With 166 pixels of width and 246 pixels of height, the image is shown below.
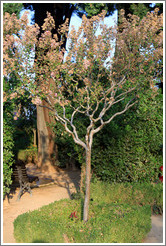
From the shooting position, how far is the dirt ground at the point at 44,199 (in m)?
5.34

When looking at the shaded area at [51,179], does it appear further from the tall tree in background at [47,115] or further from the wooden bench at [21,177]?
the tall tree in background at [47,115]

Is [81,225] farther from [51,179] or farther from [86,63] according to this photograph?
[51,179]

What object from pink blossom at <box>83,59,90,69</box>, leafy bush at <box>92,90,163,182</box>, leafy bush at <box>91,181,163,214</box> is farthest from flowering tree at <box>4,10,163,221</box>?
leafy bush at <box>91,181,163,214</box>

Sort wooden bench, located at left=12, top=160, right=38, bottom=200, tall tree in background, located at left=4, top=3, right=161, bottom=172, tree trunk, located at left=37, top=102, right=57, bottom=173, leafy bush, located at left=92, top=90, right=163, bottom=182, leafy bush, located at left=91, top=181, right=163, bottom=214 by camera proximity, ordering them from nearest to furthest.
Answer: leafy bush, located at left=91, top=181, right=163, bottom=214, leafy bush, located at left=92, top=90, right=163, bottom=182, wooden bench, located at left=12, top=160, right=38, bottom=200, tall tree in background, located at left=4, top=3, right=161, bottom=172, tree trunk, located at left=37, top=102, right=57, bottom=173

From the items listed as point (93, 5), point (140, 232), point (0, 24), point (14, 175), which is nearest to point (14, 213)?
point (14, 175)

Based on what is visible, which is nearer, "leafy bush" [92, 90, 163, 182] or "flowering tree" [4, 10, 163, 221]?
"flowering tree" [4, 10, 163, 221]

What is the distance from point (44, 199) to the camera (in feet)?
24.2

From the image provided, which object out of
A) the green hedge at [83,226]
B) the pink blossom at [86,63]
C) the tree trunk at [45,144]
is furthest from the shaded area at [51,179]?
the pink blossom at [86,63]

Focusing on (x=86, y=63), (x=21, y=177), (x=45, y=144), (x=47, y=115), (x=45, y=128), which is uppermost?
(x=86, y=63)

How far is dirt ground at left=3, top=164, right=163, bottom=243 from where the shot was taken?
17.5 feet

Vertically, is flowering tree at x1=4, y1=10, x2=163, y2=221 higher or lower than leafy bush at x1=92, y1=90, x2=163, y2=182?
higher

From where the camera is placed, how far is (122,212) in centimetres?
524

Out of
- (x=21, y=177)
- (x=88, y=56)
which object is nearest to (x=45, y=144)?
(x=21, y=177)

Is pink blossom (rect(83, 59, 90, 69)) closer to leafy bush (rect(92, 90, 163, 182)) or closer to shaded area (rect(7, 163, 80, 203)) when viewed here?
leafy bush (rect(92, 90, 163, 182))
